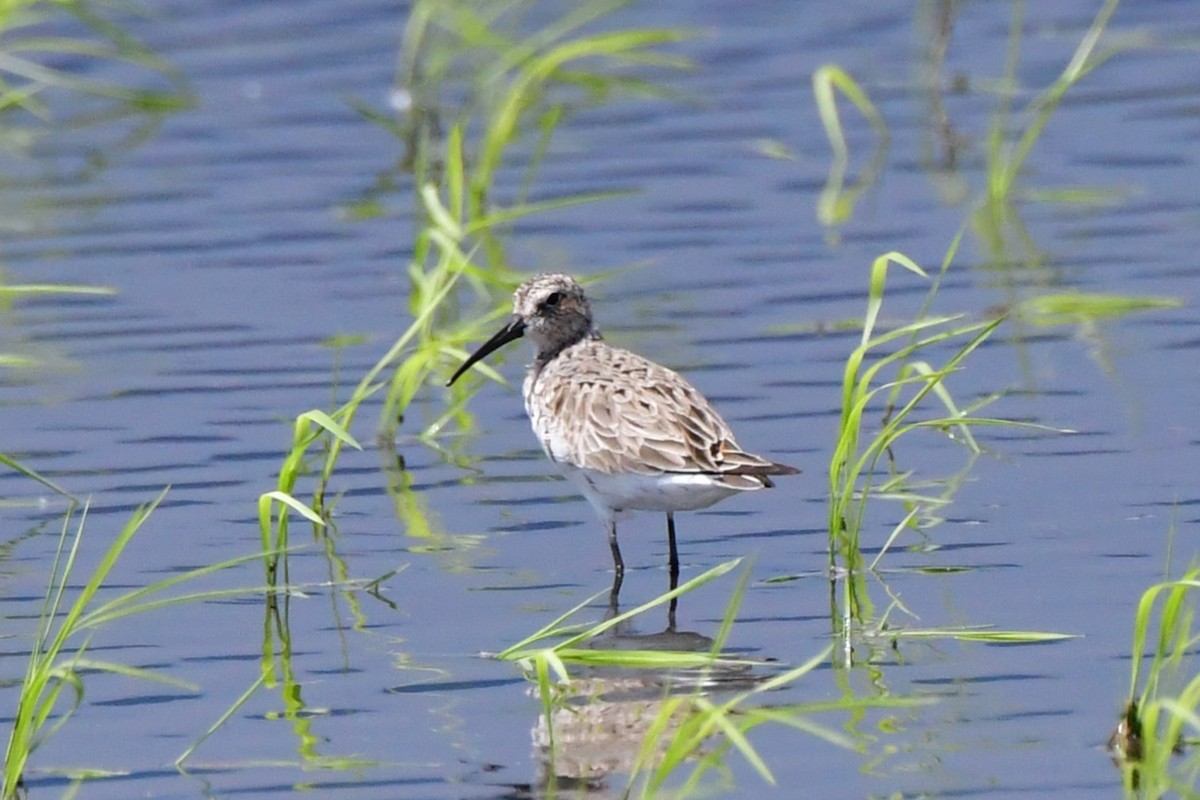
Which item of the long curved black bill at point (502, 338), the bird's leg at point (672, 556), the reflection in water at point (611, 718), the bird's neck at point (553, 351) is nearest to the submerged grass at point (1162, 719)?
the reflection in water at point (611, 718)

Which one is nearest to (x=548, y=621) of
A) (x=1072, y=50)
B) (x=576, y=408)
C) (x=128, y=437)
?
(x=576, y=408)

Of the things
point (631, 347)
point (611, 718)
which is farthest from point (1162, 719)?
point (631, 347)

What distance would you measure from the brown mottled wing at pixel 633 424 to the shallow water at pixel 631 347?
0.51 m

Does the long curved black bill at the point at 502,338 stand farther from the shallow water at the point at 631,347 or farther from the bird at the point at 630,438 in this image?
the shallow water at the point at 631,347

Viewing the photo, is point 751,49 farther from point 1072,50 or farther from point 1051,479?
point 1051,479

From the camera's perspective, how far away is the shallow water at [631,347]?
7.36 meters

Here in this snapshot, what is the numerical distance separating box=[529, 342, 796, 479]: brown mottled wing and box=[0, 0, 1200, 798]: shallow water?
509mm

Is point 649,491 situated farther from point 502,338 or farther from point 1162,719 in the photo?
point 1162,719

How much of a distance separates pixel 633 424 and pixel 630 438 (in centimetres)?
10

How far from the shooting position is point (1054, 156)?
15289 mm

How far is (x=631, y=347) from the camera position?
1202cm

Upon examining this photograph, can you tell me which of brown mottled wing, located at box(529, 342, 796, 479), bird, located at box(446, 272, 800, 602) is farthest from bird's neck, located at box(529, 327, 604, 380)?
brown mottled wing, located at box(529, 342, 796, 479)

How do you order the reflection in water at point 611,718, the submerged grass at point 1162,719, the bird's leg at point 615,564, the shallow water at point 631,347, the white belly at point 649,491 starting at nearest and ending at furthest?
the submerged grass at point 1162,719
the reflection in water at point 611,718
the shallow water at point 631,347
the white belly at point 649,491
the bird's leg at point 615,564

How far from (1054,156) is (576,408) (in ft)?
23.4
